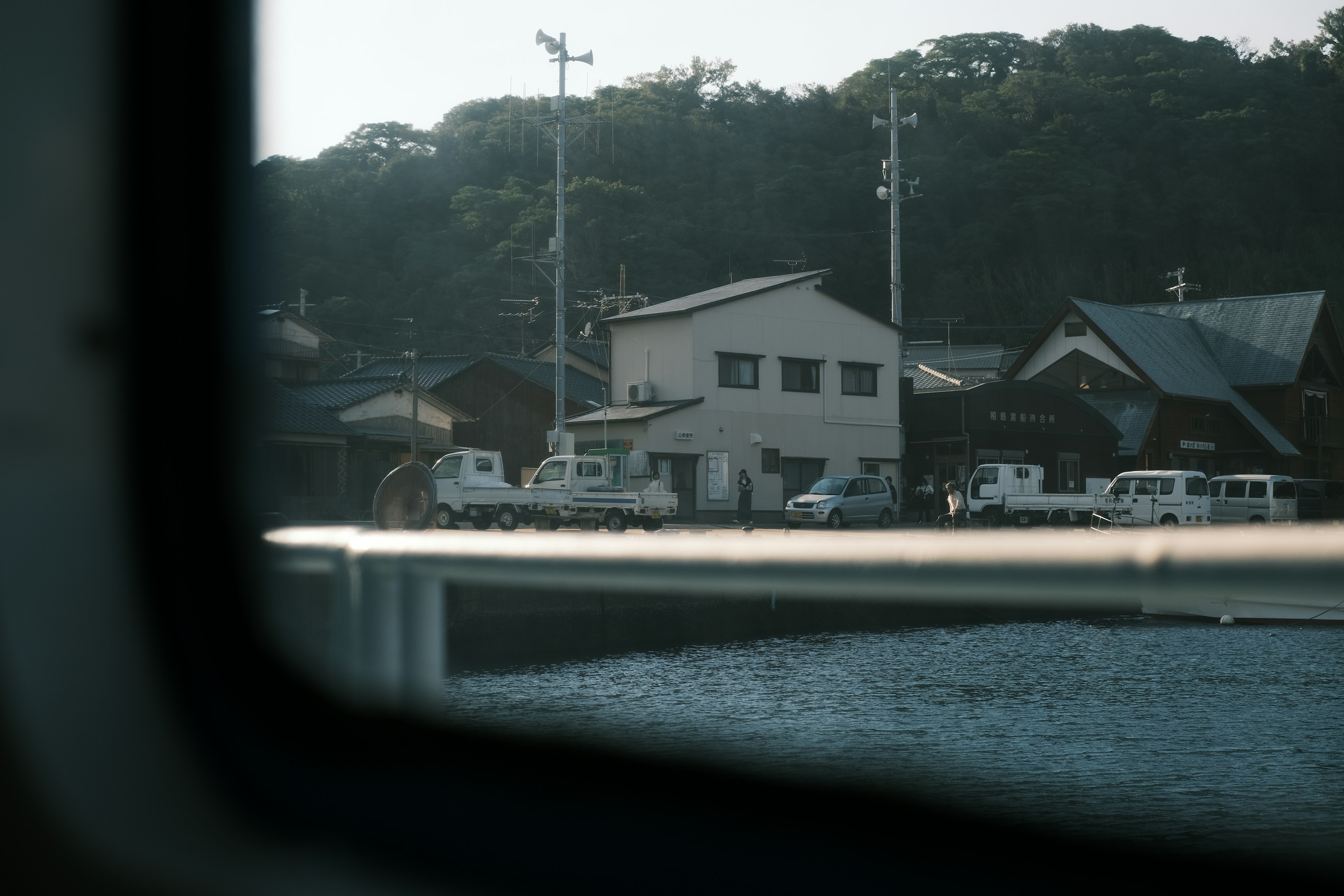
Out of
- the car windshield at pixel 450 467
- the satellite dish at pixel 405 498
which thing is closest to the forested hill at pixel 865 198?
the car windshield at pixel 450 467

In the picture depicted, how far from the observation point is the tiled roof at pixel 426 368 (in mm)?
36000

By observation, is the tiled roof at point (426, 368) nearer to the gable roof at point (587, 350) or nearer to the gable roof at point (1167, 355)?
the gable roof at point (587, 350)

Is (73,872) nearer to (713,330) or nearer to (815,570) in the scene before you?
(815,570)

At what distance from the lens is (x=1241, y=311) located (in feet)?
123

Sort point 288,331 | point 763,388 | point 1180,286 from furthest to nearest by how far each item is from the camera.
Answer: point 1180,286
point 288,331
point 763,388

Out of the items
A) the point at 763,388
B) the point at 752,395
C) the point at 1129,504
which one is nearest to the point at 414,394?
the point at 752,395

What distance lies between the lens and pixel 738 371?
29.7 m

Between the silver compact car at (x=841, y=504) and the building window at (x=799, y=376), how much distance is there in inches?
182

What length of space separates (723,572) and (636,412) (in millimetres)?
27380

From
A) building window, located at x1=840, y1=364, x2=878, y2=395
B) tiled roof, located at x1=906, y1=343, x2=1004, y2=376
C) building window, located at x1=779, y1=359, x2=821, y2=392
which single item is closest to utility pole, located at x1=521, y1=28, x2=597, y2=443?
building window, located at x1=779, y1=359, x2=821, y2=392

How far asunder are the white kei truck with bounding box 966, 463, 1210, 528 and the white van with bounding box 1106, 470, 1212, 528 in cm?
1

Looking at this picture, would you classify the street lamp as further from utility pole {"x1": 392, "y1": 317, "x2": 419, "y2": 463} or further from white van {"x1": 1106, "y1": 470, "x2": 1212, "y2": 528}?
white van {"x1": 1106, "y1": 470, "x2": 1212, "y2": 528}

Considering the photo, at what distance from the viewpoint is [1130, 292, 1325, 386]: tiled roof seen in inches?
1417

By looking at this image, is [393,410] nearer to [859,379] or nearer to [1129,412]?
[859,379]
